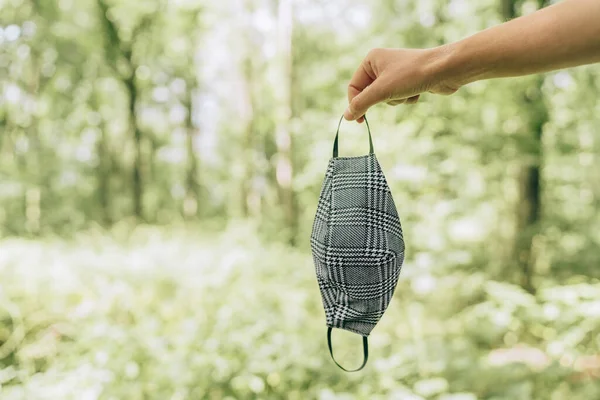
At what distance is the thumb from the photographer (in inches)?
41.6

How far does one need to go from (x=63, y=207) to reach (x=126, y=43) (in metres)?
6.63

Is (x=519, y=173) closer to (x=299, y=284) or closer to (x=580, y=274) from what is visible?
(x=580, y=274)

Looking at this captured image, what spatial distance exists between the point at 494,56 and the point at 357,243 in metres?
0.51

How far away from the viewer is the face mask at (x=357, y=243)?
1.13m

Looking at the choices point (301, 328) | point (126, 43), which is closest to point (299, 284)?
point (301, 328)

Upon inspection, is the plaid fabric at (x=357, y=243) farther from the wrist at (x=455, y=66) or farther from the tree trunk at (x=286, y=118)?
Result: the tree trunk at (x=286, y=118)

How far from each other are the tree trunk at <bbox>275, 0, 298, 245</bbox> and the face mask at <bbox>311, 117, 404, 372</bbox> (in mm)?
6744

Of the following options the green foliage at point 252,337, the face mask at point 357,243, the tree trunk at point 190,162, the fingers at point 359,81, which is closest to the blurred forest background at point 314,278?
the green foliage at point 252,337

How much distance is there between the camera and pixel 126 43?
11750 millimetres

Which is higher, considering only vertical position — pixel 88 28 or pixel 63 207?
pixel 88 28

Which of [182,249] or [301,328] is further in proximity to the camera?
[182,249]

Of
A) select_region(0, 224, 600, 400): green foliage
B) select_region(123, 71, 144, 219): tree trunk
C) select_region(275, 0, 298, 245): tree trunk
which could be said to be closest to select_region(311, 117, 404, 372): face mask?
select_region(0, 224, 600, 400): green foliage

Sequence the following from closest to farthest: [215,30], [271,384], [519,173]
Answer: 1. [271,384]
2. [519,173]
3. [215,30]

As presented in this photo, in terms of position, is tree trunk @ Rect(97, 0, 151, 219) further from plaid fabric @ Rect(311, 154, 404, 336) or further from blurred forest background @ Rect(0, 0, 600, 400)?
plaid fabric @ Rect(311, 154, 404, 336)
